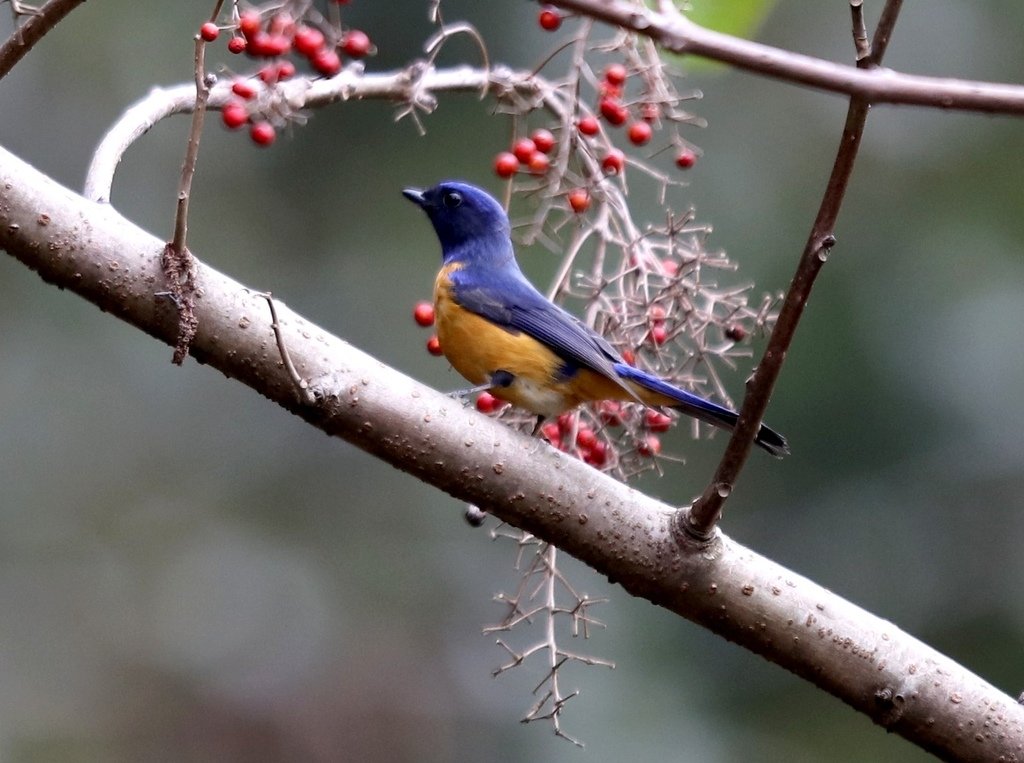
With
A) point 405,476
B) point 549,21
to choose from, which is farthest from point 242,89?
→ point 405,476

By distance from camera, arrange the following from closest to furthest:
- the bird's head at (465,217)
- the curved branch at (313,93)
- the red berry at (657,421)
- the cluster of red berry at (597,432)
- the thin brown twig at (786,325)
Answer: the thin brown twig at (786,325) → the curved branch at (313,93) → the cluster of red berry at (597,432) → the red berry at (657,421) → the bird's head at (465,217)

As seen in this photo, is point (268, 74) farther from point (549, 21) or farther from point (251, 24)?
point (549, 21)

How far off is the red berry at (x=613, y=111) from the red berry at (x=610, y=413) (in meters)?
0.66

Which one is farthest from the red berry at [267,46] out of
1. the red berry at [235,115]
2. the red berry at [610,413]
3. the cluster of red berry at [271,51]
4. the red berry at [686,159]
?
the red berry at [610,413]

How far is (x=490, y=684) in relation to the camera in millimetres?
6906

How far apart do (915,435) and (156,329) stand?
4361 mm

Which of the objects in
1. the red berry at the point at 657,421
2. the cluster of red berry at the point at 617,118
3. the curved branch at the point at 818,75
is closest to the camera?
the curved branch at the point at 818,75

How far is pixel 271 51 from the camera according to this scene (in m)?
2.91

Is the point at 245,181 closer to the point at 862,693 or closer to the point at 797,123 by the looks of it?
the point at 797,123

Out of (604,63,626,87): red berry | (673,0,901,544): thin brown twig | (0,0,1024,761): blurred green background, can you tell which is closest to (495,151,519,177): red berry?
(604,63,626,87): red berry

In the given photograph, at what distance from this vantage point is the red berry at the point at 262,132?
290cm

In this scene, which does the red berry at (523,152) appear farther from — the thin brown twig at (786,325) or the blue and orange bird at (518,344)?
the thin brown twig at (786,325)

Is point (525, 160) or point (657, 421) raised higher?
point (525, 160)

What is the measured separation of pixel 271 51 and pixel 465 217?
999 millimetres
